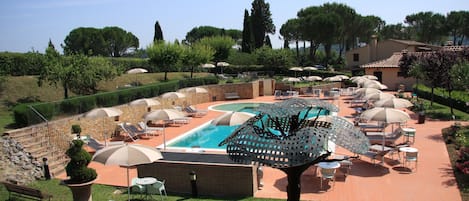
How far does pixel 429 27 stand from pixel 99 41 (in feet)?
192

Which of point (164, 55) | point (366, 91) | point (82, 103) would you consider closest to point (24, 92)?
point (82, 103)

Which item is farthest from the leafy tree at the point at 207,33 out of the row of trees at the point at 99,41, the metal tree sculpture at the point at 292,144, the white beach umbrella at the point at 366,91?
the metal tree sculpture at the point at 292,144

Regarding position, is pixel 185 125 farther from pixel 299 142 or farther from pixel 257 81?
pixel 299 142

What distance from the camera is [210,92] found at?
3369 centimetres

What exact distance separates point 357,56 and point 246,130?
46.5 meters

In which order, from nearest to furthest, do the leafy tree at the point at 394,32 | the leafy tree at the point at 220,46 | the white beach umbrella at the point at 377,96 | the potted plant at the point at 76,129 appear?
the potted plant at the point at 76,129 < the white beach umbrella at the point at 377,96 < the leafy tree at the point at 220,46 < the leafy tree at the point at 394,32

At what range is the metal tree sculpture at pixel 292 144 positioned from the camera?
557cm

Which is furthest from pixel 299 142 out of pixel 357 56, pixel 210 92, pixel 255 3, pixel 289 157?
pixel 255 3

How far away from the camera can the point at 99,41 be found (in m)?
64.9

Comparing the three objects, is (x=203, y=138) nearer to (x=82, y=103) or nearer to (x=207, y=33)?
(x=82, y=103)

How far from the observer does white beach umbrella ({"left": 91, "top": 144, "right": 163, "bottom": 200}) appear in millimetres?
9438

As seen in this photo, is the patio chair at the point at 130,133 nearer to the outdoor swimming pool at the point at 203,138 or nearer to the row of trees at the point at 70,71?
the outdoor swimming pool at the point at 203,138

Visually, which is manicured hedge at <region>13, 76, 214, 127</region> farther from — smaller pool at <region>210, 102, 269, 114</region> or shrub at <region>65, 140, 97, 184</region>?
shrub at <region>65, 140, 97, 184</region>

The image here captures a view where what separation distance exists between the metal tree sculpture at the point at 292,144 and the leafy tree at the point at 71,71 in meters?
17.8
